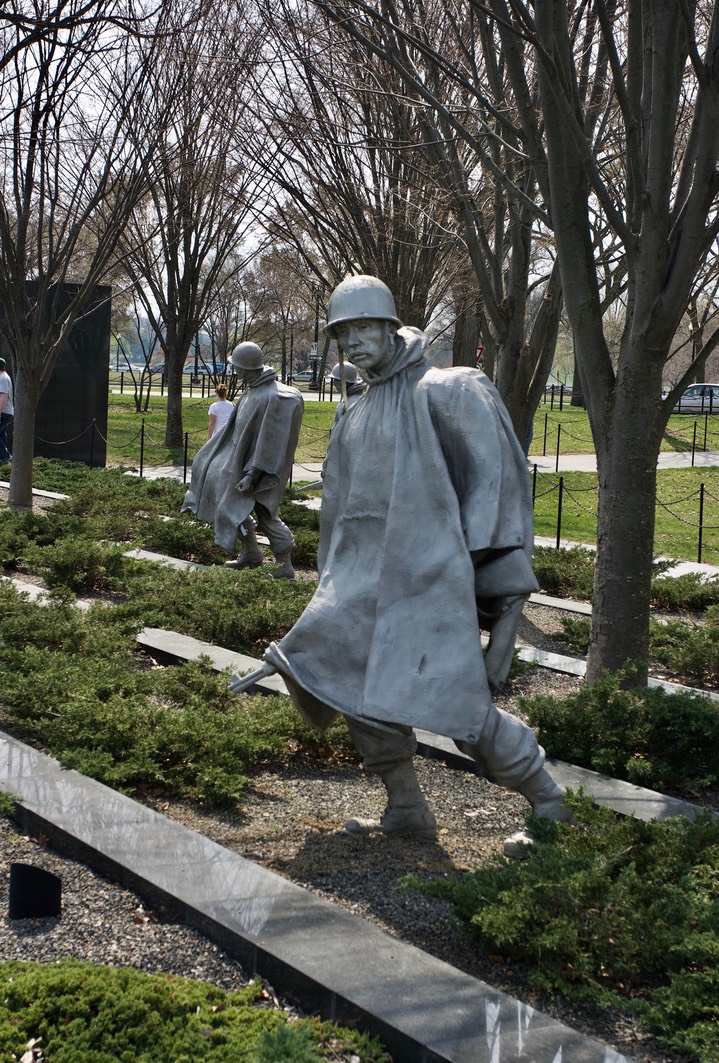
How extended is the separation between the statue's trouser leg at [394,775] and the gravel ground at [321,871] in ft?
0.21

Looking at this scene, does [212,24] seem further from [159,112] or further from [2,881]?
[2,881]

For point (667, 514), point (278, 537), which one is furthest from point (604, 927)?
point (667, 514)

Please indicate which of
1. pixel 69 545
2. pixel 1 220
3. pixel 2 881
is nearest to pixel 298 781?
pixel 2 881

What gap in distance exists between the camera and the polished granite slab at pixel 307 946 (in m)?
3.15

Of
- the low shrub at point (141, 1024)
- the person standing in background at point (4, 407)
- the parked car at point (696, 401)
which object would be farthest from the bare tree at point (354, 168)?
the parked car at point (696, 401)

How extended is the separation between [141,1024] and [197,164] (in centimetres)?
1762

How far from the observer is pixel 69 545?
34.1ft

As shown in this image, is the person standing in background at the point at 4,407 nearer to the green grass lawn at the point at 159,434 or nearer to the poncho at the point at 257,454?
the green grass lawn at the point at 159,434

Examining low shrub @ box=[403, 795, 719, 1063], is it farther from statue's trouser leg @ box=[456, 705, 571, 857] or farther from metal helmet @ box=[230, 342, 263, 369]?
metal helmet @ box=[230, 342, 263, 369]

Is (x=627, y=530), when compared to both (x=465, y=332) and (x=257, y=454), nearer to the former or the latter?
(x=257, y=454)

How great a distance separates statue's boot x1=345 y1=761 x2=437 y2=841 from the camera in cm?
463

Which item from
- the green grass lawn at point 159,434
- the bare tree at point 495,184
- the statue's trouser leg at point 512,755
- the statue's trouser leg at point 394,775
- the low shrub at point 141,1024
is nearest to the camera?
the low shrub at point 141,1024

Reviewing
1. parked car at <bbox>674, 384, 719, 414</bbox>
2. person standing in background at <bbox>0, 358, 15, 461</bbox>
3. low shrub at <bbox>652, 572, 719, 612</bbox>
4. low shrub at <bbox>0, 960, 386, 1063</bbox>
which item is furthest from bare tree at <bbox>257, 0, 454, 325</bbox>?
parked car at <bbox>674, 384, 719, 414</bbox>

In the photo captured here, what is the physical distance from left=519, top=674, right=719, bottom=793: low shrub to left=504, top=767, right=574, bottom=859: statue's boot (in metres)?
1.17
